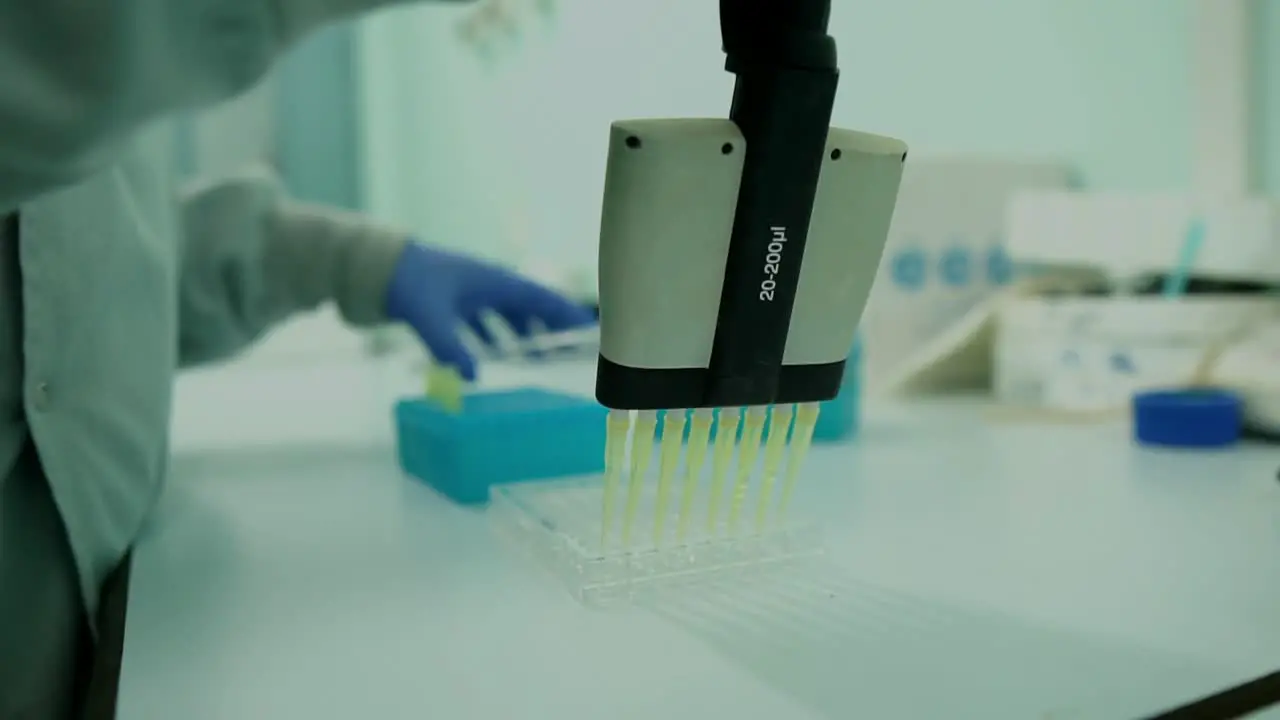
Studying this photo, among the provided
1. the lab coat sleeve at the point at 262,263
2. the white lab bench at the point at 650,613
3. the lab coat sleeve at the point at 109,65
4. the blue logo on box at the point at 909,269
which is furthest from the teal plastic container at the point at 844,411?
the lab coat sleeve at the point at 109,65

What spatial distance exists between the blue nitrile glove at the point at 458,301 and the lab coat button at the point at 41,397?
25cm

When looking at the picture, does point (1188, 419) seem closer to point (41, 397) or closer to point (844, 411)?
point (844, 411)

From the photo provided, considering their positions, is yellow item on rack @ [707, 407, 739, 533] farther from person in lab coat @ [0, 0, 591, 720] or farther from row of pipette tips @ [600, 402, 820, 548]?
person in lab coat @ [0, 0, 591, 720]

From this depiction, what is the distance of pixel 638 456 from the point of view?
0.34 m

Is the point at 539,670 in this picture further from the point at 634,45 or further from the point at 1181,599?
the point at 634,45

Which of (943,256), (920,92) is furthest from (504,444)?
(920,92)

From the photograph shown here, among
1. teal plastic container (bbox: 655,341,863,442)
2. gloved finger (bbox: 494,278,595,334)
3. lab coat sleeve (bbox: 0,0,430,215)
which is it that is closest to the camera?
lab coat sleeve (bbox: 0,0,430,215)

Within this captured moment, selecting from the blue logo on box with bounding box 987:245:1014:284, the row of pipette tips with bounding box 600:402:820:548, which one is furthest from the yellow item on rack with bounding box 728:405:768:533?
the blue logo on box with bounding box 987:245:1014:284

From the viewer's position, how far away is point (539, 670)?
0.98 ft

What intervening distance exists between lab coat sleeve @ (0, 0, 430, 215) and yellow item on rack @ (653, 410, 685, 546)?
0.14 metres

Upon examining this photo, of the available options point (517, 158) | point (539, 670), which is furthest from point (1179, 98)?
point (517, 158)

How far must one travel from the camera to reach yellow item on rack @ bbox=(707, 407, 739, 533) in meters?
0.33

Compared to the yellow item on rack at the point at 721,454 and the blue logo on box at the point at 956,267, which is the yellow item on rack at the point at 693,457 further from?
the blue logo on box at the point at 956,267

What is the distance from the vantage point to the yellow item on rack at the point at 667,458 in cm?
32
